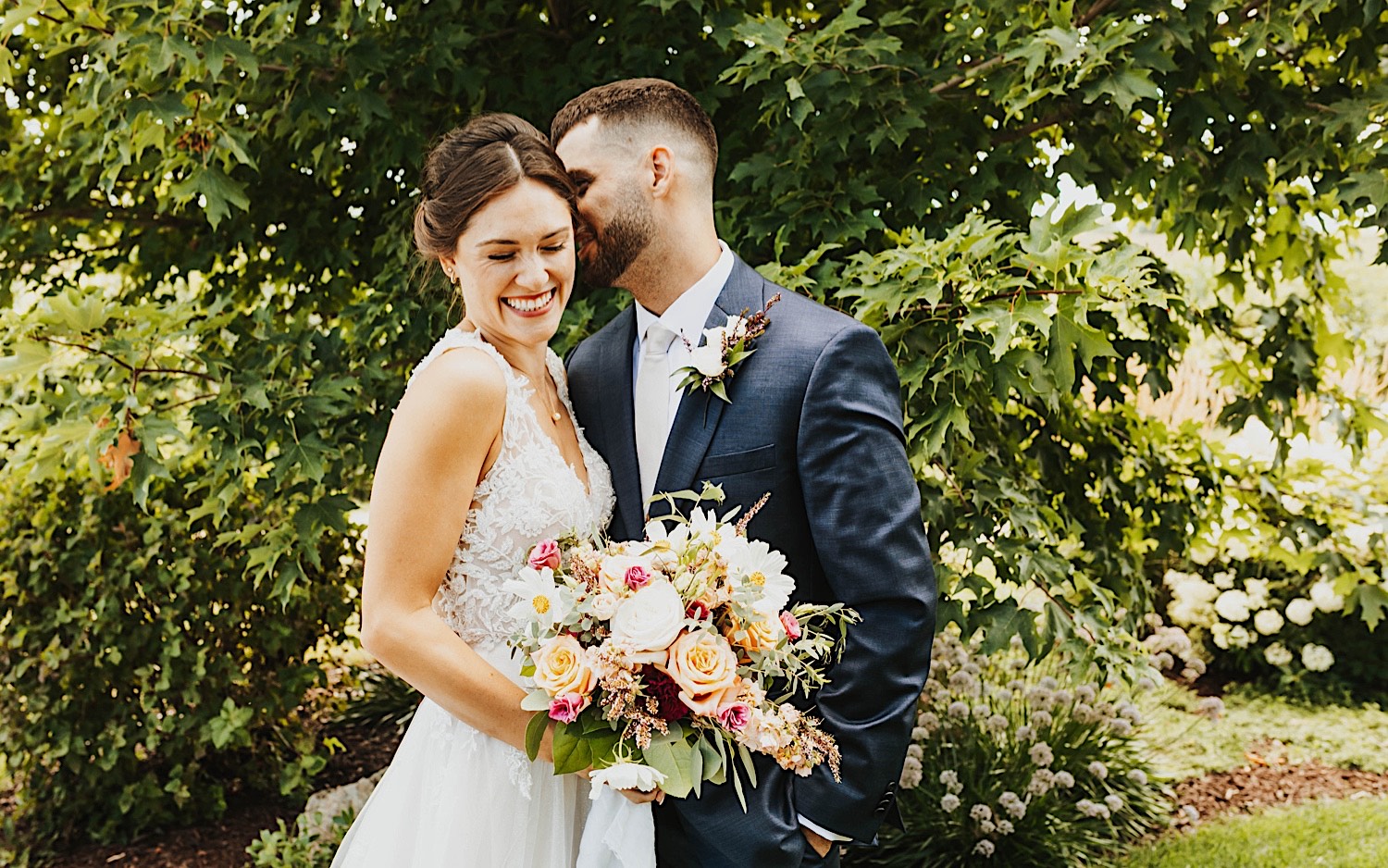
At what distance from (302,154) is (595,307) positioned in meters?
1.34

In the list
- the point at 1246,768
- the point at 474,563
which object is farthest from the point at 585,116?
the point at 1246,768

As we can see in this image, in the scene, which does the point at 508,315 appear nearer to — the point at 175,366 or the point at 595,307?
the point at 595,307

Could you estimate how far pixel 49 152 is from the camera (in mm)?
3838

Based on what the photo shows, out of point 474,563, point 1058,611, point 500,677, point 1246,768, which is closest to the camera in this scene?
point 500,677

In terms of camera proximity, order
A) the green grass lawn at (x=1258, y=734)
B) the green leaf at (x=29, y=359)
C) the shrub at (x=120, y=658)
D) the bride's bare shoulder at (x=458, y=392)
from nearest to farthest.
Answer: the bride's bare shoulder at (x=458, y=392) → the green leaf at (x=29, y=359) → the shrub at (x=120, y=658) → the green grass lawn at (x=1258, y=734)

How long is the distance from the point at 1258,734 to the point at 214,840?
5461 millimetres

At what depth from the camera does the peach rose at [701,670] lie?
5.68ft

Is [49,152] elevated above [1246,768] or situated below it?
above

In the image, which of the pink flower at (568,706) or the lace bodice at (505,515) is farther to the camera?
the lace bodice at (505,515)

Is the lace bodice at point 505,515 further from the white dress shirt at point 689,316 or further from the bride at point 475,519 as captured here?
the white dress shirt at point 689,316

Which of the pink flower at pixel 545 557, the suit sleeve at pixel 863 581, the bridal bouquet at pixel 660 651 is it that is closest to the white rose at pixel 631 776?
the bridal bouquet at pixel 660 651

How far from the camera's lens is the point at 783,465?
220cm

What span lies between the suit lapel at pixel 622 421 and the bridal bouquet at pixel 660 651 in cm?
49

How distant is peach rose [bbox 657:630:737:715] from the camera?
5.68 feet
